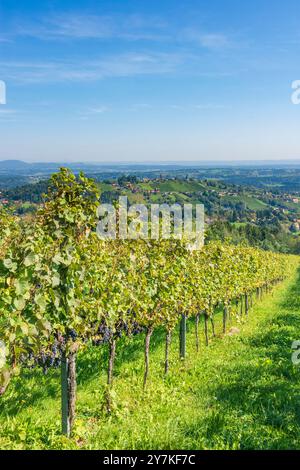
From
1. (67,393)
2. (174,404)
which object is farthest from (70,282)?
(174,404)

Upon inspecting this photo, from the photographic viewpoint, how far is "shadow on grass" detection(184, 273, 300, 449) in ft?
22.7

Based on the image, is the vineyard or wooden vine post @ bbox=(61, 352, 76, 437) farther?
wooden vine post @ bbox=(61, 352, 76, 437)

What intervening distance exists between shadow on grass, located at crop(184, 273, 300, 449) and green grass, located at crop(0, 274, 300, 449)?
0.8 inches

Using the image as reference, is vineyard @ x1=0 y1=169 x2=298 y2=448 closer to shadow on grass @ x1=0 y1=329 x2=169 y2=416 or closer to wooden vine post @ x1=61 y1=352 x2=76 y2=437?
wooden vine post @ x1=61 y1=352 x2=76 y2=437

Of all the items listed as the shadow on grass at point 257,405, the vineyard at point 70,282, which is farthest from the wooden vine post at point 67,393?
the shadow on grass at point 257,405

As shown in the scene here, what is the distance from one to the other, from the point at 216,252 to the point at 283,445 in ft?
32.4

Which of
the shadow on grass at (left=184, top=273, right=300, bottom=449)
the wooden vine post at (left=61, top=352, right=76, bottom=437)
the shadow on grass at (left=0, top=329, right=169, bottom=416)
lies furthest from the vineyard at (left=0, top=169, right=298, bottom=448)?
the shadow on grass at (left=184, top=273, right=300, bottom=449)

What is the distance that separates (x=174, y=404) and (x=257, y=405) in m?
1.91

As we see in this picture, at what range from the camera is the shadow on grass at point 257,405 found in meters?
6.93

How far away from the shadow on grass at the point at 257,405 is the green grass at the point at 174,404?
0.02 m

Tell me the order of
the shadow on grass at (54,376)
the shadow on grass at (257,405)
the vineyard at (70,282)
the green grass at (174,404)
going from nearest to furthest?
1. the vineyard at (70,282)
2. the green grass at (174,404)
3. the shadow on grass at (257,405)
4. the shadow on grass at (54,376)

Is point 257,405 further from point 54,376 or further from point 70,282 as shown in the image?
point 54,376

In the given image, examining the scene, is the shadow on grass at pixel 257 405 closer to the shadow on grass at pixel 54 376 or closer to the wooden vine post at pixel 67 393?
the wooden vine post at pixel 67 393

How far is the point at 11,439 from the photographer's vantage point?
6.54 meters
